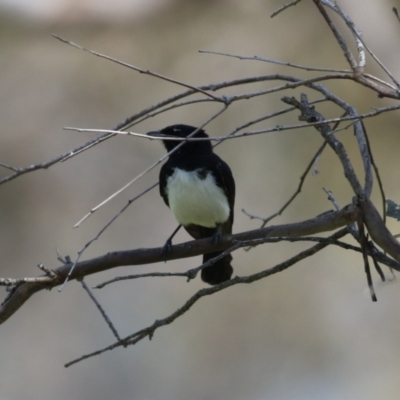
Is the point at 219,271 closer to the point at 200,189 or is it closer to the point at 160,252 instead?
the point at 200,189

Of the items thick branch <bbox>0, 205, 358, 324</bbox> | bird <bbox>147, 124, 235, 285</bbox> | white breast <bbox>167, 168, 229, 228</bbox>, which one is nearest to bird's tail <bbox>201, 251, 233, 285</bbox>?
bird <bbox>147, 124, 235, 285</bbox>

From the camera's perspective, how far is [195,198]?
3559 mm

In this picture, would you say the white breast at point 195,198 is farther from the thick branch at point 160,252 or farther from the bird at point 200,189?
the thick branch at point 160,252

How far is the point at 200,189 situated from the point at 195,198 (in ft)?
0.19

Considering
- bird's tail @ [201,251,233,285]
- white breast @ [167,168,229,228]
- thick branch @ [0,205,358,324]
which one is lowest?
bird's tail @ [201,251,233,285]

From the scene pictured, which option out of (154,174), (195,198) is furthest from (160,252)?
(154,174)

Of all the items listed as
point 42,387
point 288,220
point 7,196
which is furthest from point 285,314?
point 7,196

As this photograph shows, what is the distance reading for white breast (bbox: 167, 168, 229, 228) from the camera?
11.7 ft

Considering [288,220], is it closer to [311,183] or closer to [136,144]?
[311,183]

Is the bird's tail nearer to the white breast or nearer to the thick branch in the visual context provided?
the white breast

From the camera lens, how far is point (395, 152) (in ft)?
23.9

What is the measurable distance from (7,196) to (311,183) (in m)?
3.38

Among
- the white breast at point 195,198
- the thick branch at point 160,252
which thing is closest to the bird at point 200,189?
the white breast at point 195,198

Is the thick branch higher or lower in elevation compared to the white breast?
lower
